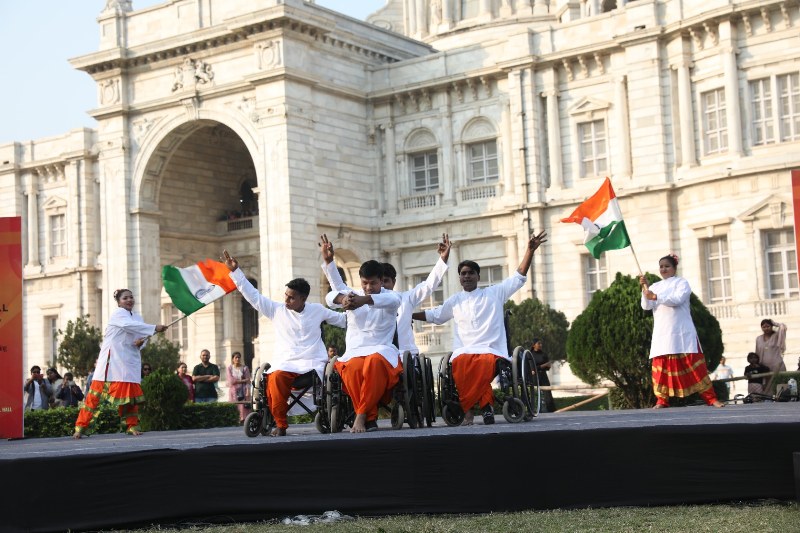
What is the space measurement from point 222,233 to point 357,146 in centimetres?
624

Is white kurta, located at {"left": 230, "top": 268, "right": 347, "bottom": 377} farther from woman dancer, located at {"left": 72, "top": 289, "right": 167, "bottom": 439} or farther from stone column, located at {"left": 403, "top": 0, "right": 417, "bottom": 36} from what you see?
stone column, located at {"left": 403, "top": 0, "right": 417, "bottom": 36}

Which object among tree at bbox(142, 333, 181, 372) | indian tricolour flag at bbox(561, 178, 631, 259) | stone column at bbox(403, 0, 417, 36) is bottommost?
tree at bbox(142, 333, 181, 372)

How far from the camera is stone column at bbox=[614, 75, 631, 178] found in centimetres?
3025

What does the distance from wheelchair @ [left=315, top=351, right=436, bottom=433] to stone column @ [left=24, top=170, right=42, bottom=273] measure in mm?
32797

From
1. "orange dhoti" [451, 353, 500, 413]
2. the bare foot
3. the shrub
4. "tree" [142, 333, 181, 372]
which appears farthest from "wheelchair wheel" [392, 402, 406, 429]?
"tree" [142, 333, 181, 372]

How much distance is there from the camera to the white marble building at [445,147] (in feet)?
92.2

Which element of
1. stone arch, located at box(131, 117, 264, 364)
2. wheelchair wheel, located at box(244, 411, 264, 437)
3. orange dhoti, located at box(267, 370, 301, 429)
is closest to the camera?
orange dhoti, located at box(267, 370, 301, 429)

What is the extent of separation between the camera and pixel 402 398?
37.6 feet

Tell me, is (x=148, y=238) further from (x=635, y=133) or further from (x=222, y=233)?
(x=635, y=133)

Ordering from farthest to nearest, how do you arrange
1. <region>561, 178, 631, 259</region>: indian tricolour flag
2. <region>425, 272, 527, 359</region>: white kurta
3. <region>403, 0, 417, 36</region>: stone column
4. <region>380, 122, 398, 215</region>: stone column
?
<region>403, 0, 417, 36</region>: stone column, <region>380, 122, 398, 215</region>: stone column, <region>561, 178, 631, 259</region>: indian tricolour flag, <region>425, 272, 527, 359</region>: white kurta

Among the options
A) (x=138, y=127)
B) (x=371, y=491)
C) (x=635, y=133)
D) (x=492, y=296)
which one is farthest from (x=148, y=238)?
(x=371, y=491)

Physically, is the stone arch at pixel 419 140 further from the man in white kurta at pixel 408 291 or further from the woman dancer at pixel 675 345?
the man in white kurta at pixel 408 291

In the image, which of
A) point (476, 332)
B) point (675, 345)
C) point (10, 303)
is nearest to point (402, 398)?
point (476, 332)

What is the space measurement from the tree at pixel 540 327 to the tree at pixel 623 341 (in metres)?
9.65
